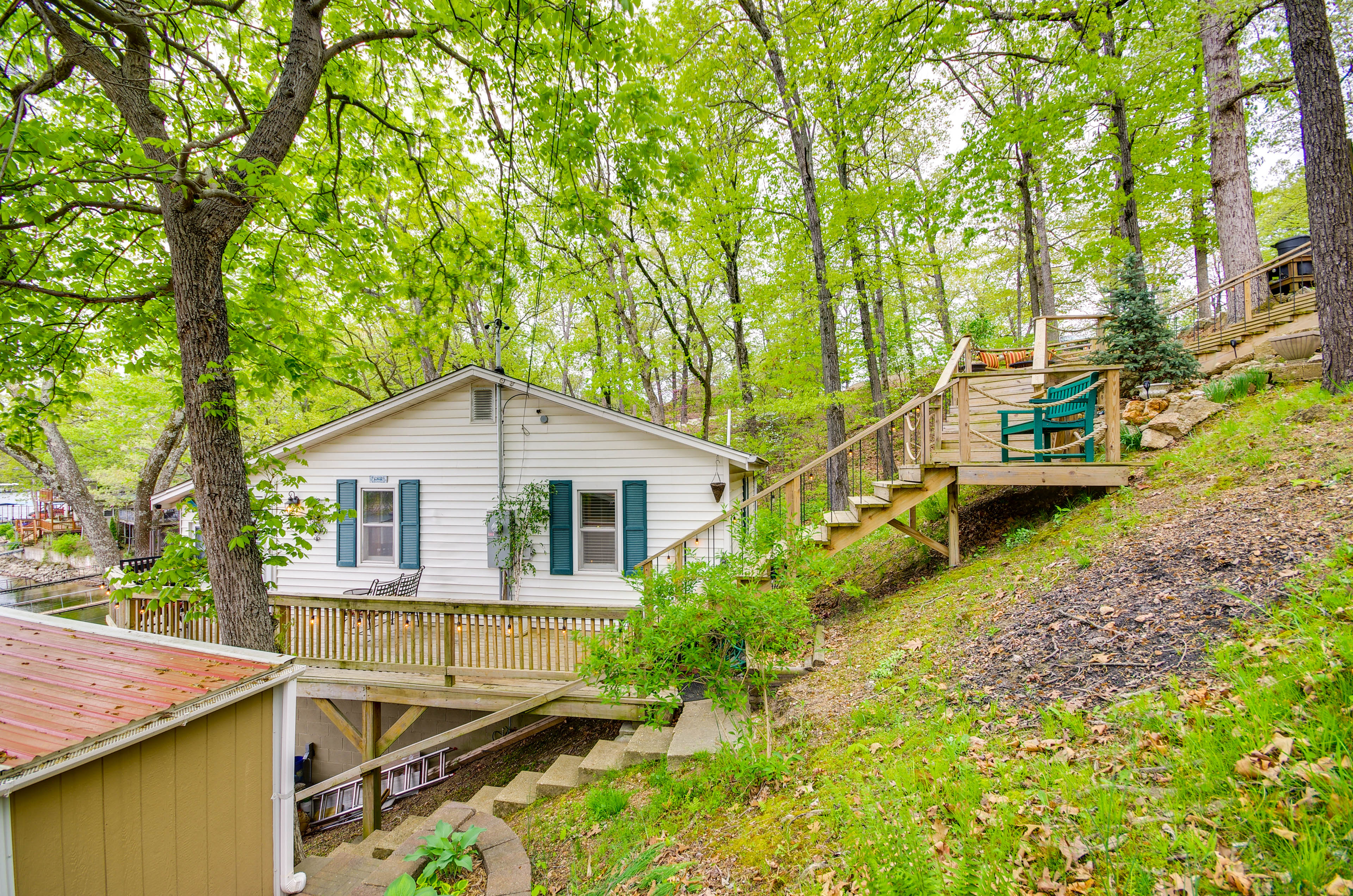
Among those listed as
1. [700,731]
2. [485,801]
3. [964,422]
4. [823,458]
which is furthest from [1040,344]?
[485,801]

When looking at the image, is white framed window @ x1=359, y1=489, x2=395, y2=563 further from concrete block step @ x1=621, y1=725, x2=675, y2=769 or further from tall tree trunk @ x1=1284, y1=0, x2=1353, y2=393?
tall tree trunk @ x1=1284, y1=0, x2=1353, y2=393

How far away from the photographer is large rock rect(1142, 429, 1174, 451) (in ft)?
18.4

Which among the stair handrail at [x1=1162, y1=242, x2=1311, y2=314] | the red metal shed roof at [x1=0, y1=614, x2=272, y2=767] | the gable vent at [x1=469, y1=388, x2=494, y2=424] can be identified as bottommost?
the red metal shed roof at [x1=0, y1=614, x2=272, y2=767]

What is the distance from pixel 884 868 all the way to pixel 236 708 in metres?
3.58

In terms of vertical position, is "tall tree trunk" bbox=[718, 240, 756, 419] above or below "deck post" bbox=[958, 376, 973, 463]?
above

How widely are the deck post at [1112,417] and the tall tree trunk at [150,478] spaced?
1444 cm

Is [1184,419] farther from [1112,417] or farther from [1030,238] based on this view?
[1030,238]

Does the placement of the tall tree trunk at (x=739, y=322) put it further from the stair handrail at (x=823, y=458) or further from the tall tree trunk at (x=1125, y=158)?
the tall tree trunk at (x=1125, y=158)

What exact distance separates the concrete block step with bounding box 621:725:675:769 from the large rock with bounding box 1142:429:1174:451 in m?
6.15

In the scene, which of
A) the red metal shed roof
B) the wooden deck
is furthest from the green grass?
the red metal shed roof

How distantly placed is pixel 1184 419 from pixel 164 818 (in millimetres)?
9334

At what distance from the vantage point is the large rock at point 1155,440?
5.62 metres

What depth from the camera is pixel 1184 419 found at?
5723 mm

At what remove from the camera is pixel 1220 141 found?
26.3 feet
